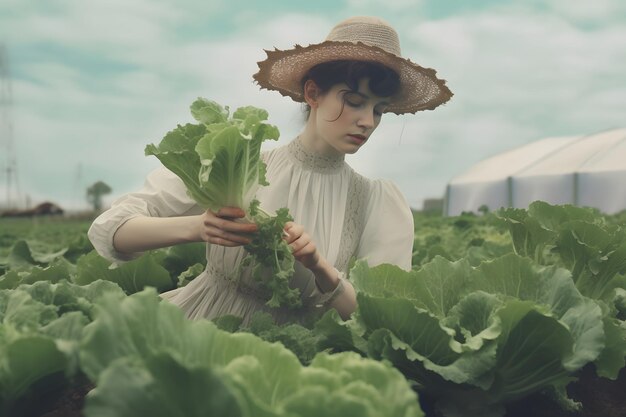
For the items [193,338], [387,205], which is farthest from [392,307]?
[387,205]

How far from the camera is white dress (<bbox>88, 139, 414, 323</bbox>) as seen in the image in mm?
2771

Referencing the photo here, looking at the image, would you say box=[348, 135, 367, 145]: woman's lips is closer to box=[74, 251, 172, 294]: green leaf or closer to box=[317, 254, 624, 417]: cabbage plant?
box=[317, 254, 624, 417]: cabbage plant

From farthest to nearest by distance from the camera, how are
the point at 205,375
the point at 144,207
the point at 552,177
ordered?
1. the point at 552,177
2. the point at 144,207
3. the point at 205,375

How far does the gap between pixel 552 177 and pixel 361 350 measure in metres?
23.2

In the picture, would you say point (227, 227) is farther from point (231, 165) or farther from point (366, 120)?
point (366, 120)

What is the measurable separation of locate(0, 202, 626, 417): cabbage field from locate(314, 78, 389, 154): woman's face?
0.70 metres

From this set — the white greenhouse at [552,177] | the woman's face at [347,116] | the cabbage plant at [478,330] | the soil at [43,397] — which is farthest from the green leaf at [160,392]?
the white greenhouse at [552,177]

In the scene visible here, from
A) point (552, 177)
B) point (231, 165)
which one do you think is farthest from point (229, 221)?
point (552, 177)

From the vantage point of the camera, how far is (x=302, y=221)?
2.85 metres

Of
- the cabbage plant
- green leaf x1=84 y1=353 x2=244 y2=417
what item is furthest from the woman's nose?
green leaf x1=84 y1=353 x2=244 y2=417

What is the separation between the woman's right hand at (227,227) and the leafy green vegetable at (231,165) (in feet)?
0.09

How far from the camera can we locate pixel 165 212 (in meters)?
2.80

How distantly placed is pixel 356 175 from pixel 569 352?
1.34 metres

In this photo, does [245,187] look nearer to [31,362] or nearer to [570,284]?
[31,362]
